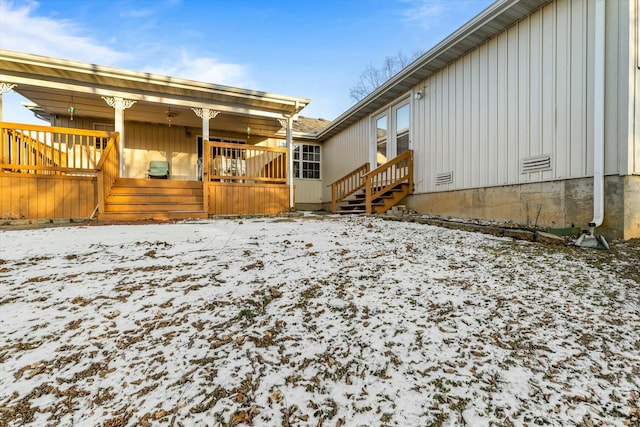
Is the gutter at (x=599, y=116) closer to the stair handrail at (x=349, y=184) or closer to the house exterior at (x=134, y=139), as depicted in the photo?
the stair handrail at (x=349, y=184)

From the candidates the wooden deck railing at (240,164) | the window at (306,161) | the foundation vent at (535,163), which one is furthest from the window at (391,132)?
the window at (306,161)

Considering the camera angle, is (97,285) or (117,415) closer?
(117,415)

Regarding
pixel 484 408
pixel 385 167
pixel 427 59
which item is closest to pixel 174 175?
pixel 385 167

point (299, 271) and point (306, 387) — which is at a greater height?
point (299, 271)

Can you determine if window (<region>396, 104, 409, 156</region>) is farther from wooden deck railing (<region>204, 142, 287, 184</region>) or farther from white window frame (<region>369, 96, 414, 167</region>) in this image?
wooden deck railing (<region>204, 142, 287, 184</region>)

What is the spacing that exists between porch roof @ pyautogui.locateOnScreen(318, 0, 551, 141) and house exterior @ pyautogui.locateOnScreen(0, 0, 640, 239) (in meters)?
0.02

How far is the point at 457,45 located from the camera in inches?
216

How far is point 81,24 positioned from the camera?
32.1 feet

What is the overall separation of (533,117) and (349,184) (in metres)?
5.89

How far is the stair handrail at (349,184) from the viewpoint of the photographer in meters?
9.02

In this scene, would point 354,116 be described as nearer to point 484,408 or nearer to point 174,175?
point 174,175

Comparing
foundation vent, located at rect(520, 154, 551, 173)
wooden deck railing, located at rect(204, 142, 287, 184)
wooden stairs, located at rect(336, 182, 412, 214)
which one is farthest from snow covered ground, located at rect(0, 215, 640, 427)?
wooden stairs, located at rect(336, 182, 412, 214)

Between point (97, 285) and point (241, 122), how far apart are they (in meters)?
8.09

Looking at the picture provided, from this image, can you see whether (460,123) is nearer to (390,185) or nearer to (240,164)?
(390,185)
